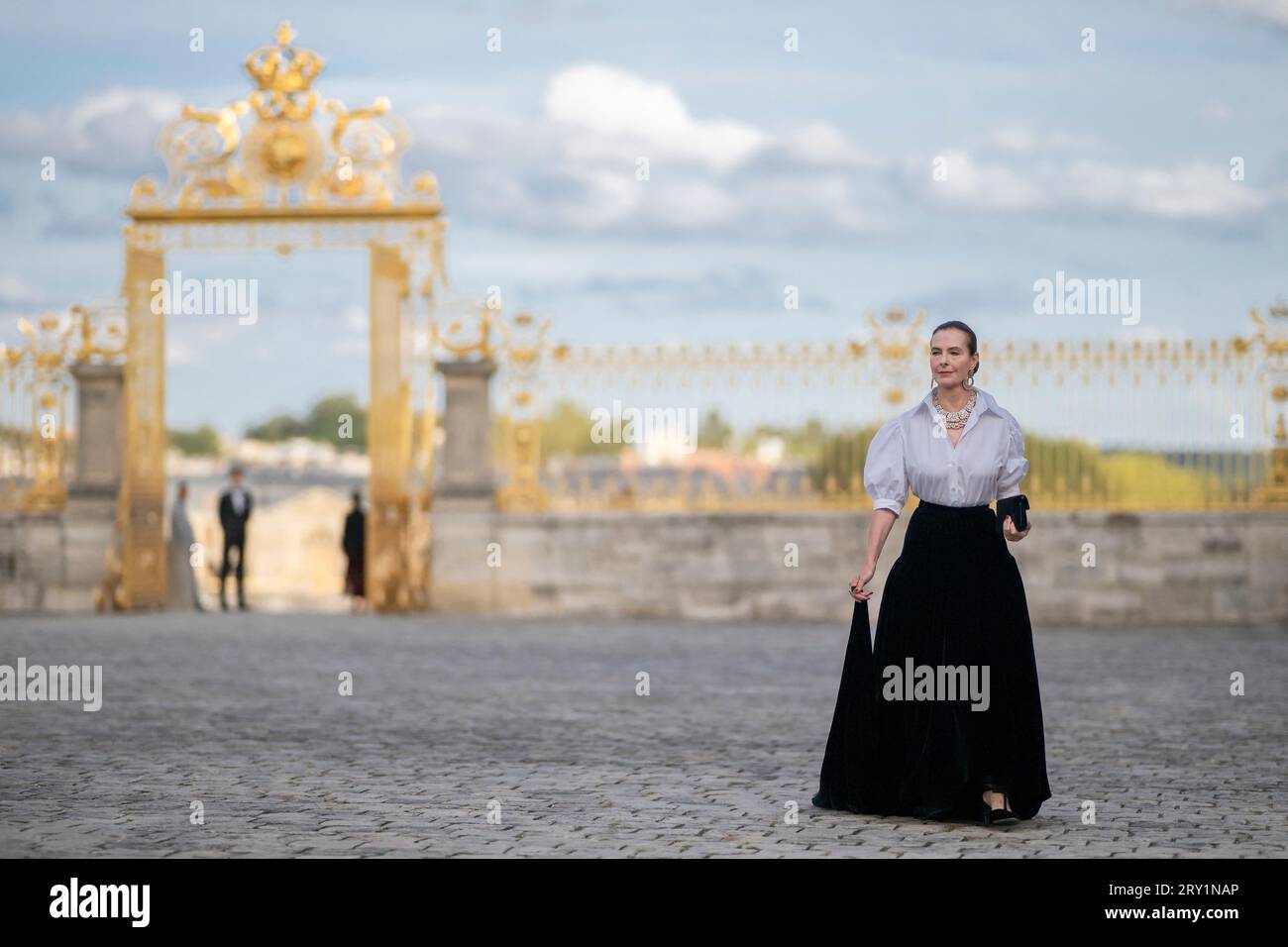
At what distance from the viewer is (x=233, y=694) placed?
41.2ft

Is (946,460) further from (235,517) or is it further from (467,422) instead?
(235,517)

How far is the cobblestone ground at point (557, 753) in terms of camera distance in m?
6.88

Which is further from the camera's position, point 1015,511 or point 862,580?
point 1015,511

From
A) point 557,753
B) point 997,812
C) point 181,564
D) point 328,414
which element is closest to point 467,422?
point 181,564

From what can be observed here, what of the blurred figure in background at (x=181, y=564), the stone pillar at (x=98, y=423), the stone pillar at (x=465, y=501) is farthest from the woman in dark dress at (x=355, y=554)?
the stone pillar at (x=98, y=423)

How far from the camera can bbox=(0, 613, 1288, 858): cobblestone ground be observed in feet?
22.6

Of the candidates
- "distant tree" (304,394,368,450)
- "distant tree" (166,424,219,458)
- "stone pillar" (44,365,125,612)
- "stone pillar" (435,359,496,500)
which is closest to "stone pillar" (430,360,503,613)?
"stone pillar" (435,359,496,500)

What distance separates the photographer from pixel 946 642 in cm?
748

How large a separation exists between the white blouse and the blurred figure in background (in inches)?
616

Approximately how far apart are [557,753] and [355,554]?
45.1 feet

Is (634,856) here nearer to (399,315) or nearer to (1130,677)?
(1130,677)

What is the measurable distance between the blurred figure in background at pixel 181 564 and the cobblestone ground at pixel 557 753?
4.71 metres

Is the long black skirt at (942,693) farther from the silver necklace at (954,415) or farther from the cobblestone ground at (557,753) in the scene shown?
the silver necklace at (954,415)

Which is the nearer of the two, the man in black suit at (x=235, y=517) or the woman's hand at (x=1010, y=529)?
the woman's hand at (x=1010, y=529)
